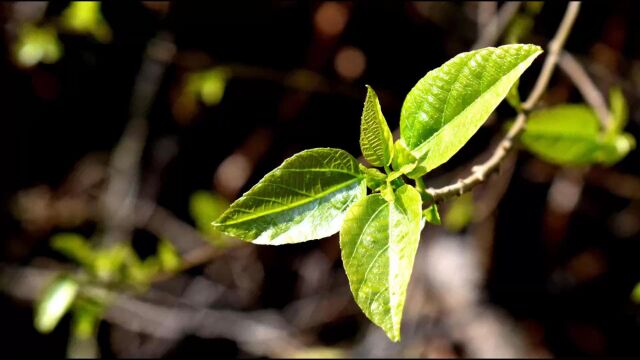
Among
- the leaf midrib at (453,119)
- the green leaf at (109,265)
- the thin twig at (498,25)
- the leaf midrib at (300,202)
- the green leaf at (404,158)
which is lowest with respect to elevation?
the green leaf at (109,265)

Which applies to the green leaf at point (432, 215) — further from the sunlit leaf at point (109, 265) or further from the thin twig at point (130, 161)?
the thin twig at point (130, 161)

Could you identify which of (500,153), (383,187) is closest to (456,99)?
(383,187)

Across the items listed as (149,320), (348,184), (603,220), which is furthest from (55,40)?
(603,220)

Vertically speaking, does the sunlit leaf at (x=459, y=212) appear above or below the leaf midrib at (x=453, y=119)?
below

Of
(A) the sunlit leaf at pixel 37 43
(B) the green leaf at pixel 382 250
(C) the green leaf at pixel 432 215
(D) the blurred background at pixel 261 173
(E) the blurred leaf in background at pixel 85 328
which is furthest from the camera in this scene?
(D) the blurred background at pixel 261 173

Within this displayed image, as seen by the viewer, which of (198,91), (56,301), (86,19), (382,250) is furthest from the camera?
(198,91)

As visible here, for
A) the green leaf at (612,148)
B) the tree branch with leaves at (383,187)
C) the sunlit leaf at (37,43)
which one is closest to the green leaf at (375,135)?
the tree branch with leaves at (383,187)

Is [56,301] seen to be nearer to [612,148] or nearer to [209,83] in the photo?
[209,83]
